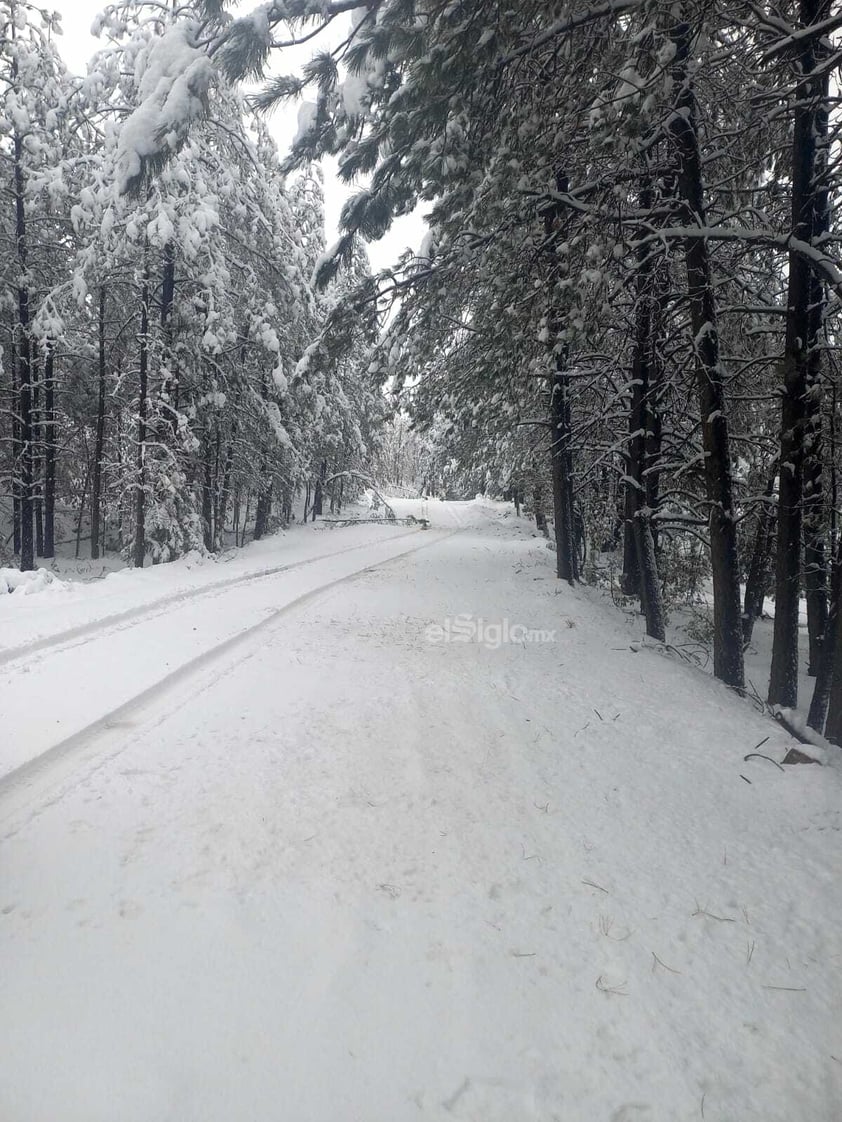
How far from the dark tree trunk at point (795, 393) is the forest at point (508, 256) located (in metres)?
0.03

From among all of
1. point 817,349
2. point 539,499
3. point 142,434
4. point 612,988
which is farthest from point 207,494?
point 612,988

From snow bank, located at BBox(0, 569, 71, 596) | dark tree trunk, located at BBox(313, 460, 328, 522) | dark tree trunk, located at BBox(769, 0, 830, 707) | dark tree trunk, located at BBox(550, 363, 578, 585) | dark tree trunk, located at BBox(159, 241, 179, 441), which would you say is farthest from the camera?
dark tree trunk, located at BBox(313, 460, 328, 522)

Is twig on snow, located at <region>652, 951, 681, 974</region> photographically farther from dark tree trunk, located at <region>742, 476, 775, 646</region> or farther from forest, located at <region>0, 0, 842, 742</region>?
dark tree trunk, located at <region>742, 476, 775, 646</region>

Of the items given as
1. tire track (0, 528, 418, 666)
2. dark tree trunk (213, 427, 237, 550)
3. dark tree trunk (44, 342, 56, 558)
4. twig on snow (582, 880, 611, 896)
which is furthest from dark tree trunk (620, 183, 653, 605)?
dark tree trunk (44, 342, 56, 558)

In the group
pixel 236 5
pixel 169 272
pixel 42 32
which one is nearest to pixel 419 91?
pixel 236 5

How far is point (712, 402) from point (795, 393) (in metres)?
0.81

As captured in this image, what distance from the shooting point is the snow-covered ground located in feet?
6.02

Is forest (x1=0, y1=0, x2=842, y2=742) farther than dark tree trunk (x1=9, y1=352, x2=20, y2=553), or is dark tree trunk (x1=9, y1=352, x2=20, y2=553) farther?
dark tree trunk (x1=9, y1=352, x2=20, y2=553)

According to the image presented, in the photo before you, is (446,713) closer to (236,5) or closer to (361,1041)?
(361,1041)

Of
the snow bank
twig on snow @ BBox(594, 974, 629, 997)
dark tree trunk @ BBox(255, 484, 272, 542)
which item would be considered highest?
dark tree trunk @ BBox(255, 484, 272, 542)

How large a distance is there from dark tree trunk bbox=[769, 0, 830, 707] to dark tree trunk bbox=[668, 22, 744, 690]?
0.48 metres

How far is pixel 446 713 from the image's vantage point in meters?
4.91

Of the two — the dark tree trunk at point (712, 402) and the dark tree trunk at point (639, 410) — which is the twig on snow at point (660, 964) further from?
the dark tree trunk at point (639, 410)

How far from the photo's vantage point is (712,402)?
6.62 metres
